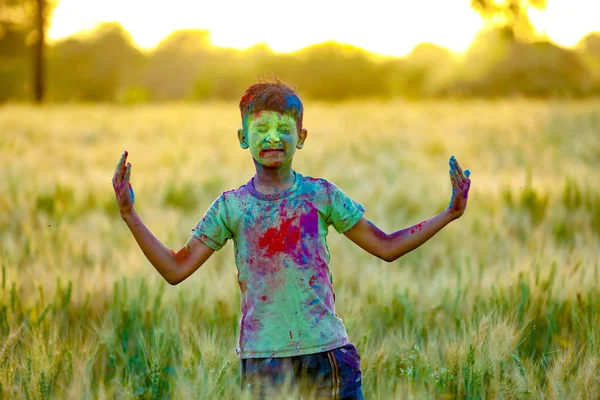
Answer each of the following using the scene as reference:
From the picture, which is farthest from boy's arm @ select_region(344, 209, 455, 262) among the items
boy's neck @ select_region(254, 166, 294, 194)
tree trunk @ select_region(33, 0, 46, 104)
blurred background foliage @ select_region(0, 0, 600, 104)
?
tree trunk @ select_region(33, 0, 46, 104)

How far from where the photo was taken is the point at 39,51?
1992 centimetres

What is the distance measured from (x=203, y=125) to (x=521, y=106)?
577cm

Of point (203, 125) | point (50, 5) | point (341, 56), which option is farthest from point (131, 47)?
point (203, 125)

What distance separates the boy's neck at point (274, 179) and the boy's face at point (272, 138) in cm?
3

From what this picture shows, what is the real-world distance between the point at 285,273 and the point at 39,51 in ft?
65.5

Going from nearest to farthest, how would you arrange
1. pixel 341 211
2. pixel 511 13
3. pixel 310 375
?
1. pixel 310 375
2. pixel 341 211
3. pixel 511 13

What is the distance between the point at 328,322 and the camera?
6.32ft

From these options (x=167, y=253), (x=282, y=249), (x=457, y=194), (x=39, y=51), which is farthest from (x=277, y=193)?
(x=39, y=51)

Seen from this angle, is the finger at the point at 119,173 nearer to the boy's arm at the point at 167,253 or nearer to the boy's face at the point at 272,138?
the boy's arm at the point at 167,253

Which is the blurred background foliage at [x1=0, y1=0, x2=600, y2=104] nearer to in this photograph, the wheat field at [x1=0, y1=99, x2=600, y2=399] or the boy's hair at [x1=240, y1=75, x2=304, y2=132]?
the wheat field at [x1=0, y1=99, x2=600, y2=399]

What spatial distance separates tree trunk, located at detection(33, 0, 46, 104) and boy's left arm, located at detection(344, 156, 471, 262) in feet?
63.9

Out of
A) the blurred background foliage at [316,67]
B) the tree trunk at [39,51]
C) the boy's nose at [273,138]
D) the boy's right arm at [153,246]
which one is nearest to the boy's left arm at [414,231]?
the boy's nose at [273,138]

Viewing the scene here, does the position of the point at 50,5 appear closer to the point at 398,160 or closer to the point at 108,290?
the point at 398,160

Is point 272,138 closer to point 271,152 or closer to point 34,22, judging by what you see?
point 271,152
